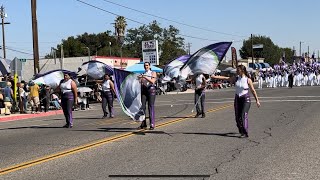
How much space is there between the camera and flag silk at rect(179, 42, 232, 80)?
14.5 meters

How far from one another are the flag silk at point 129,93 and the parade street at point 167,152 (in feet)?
1.71

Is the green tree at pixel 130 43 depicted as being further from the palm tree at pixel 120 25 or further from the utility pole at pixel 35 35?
the utility pole at pixel 35 35

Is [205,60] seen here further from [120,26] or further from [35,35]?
[120,26]

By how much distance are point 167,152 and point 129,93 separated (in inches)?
161

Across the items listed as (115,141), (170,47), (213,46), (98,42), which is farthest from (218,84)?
(98,42)

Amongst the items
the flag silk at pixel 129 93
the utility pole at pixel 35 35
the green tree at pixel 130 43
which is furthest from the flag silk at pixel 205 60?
the green tree at pixel 130 43

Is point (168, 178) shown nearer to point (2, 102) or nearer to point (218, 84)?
point (2, 102)

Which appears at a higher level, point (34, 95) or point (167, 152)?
point (34, 95)

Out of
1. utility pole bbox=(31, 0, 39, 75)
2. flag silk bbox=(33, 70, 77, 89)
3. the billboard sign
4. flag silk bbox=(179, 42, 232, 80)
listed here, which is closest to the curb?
flag silk bbox=(33, 70, 77, 89)

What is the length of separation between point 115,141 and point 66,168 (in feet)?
10.1

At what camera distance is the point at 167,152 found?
9141 mm

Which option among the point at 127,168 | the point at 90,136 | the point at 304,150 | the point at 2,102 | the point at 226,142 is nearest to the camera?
the point at 127,168

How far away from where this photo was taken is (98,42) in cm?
11344

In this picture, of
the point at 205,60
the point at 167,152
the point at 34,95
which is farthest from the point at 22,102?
the point at 167,152
